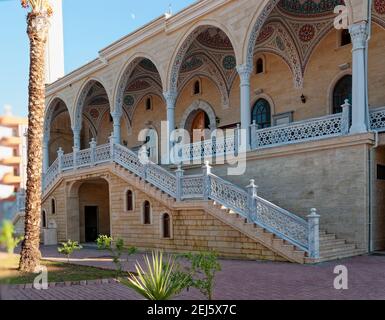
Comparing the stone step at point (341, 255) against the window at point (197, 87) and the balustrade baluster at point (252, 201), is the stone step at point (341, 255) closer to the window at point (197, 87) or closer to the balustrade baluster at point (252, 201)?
the balustrade baluster at point (252, 201)

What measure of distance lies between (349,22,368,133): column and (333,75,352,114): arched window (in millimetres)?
3350

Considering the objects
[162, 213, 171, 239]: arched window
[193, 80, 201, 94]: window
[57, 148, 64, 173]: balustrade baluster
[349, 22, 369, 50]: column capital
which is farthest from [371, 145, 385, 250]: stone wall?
[57, 148, 64, 173]: balustrade baluster

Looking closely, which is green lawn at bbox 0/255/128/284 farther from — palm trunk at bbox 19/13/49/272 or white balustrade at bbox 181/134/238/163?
white balustrade at bbox 181/134/238/163

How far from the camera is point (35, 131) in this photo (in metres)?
9.55

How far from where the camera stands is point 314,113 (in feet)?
48.5

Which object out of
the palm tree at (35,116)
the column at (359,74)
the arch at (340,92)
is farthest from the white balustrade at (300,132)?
the palm tree at (35,116)

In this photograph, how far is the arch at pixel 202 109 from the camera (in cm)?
1870

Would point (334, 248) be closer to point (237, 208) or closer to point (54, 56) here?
point (237, 208)

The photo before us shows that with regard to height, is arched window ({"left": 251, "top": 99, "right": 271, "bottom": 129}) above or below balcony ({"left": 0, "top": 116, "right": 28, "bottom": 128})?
above

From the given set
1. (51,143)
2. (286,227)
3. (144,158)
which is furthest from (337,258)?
(51,143)

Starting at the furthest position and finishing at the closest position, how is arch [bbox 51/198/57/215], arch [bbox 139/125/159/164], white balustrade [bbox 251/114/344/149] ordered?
arch [bbox 139/125/159/164] → arch [bbox 51/198/57/215] → white balustrade [bbox 251/114/344/149]

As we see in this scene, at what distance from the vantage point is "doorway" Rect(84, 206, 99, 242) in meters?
19.6

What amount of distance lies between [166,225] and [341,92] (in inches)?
319
